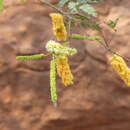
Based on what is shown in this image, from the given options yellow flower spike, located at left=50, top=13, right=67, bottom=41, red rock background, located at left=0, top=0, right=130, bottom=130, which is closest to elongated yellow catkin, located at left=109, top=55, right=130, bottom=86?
yellow flower spike, located at left=50, top=13, right=67, bottom=41

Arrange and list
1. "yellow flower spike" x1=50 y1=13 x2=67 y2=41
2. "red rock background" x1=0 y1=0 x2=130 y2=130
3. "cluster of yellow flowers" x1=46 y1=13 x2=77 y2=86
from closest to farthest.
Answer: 1. "cluster of yellow flowers" x1=46 y1=13 x2=77 y2=86
2. "yellow flower spike" x1=50 y1=13 x2=67 y2=41
3. "red rock background" x1=0 y1=0 x2=130 y2=130

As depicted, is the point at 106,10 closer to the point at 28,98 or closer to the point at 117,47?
the point at 117,47

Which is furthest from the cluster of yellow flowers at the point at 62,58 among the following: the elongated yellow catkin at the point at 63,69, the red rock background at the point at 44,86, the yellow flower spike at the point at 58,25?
the red rock background at the point at 44,86

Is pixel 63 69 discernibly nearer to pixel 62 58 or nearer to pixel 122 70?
pixel 62 58

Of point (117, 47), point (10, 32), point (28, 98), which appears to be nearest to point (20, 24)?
point (10, 32)

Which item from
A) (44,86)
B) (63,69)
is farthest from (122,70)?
(44,86)

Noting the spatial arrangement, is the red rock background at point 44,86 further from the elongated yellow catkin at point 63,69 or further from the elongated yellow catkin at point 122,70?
the elongated yellow catkin at point 63,69

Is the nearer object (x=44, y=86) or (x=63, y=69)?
(x=63, y=69)

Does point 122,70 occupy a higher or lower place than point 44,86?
higher

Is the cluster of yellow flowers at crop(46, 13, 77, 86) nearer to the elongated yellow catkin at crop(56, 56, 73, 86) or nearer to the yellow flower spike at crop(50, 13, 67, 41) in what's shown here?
the elongated yellow catkin at crop(56, 56, 73, 86)
